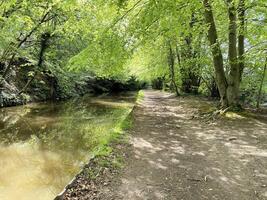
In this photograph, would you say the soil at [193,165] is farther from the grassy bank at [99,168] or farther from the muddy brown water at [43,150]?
the muddy brown water at [43,150]

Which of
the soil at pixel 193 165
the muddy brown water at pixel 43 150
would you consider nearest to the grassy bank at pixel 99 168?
the soil at pixel 193 165

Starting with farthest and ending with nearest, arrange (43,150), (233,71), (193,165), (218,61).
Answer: (218,61) → (233,71) → (43,150) → (193,165)

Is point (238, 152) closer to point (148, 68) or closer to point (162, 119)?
point (162, 119)

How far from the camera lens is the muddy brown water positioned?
282 inches

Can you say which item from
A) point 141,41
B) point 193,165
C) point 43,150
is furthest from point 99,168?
point 141,41

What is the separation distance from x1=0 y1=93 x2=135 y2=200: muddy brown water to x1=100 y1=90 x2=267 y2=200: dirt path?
1.67 m

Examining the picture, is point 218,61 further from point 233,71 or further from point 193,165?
→ point 193,165

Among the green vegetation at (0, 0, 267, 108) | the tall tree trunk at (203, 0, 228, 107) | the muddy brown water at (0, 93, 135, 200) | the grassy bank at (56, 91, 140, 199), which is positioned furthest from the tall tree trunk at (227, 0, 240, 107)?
the grassy bank at (56, 91, 140, 199)

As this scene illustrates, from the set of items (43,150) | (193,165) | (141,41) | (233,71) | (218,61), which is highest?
(141,41)

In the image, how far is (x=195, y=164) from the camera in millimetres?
7469

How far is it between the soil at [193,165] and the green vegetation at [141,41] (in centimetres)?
343

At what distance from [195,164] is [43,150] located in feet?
17.4

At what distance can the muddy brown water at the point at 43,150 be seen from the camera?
7156mm

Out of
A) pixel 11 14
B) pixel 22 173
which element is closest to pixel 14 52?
pixel 11 14
